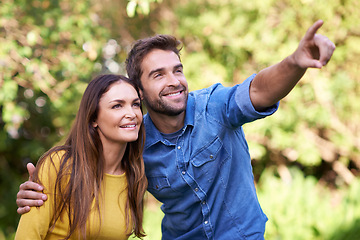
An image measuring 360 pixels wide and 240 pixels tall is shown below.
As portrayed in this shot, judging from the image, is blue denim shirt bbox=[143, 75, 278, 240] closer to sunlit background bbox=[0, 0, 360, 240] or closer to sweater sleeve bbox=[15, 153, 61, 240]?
sweater sleeve bbox=[15, 153, 61, 240]

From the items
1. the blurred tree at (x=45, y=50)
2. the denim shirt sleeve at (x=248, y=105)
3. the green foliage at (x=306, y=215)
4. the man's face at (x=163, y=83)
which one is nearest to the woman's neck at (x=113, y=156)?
the man's face at (x=163, y=83)

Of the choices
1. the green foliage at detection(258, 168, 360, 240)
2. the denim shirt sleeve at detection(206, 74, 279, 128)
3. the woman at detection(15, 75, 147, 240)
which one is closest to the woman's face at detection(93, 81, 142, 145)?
the woman at detection(15, 75, 147, 240)

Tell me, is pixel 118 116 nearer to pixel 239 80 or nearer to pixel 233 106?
pixel 233 106

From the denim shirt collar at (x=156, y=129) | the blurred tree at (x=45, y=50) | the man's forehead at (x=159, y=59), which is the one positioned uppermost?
the blurred tree at (x=45, y=50)

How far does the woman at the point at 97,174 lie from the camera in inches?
89.7

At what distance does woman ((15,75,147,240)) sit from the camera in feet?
7.48

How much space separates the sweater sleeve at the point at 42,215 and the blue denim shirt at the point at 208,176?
74 cm

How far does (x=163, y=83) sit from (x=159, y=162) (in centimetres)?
52

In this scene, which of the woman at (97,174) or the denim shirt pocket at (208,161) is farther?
the denim shirt pocket at (208,161)

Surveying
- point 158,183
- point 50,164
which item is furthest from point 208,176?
point 50,164

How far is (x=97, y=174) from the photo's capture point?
2.49 m

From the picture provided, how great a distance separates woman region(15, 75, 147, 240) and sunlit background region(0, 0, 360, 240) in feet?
7.68

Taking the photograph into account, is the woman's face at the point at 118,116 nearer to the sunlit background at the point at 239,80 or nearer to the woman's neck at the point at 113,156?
the woman's neck at the point at 113,156

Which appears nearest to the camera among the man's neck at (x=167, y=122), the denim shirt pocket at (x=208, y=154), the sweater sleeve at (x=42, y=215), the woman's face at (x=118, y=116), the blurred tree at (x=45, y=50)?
the sweater sleeve at (x=42, y=215)
